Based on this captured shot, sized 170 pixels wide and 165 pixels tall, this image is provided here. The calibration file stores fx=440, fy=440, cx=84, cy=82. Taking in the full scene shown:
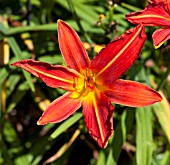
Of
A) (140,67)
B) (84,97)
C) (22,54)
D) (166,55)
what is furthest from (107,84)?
(166,55)

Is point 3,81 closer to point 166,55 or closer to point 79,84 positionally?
point 79,84

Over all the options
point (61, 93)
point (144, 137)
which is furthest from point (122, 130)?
point (61, 93)

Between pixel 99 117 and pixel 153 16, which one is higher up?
pixel 153 16

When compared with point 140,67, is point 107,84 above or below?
above

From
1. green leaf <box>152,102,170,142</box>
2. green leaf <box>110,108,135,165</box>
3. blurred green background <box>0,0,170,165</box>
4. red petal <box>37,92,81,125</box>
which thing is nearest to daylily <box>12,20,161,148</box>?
red petal <box>37,92,81,125</box>

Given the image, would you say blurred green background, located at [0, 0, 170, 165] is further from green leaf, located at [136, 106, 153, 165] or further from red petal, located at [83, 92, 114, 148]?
red petal, located at [83, 92, 114, 148]

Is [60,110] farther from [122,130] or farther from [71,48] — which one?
[122,130]

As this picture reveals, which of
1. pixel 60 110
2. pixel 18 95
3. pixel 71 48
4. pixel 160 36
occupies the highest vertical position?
pixel 160 36
